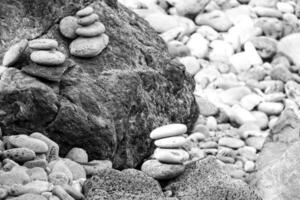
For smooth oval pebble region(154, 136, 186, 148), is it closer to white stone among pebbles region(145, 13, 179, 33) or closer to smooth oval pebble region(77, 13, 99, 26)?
smooth oval pebble region(77, 13, 99, 26)

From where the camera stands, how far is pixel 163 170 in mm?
5062

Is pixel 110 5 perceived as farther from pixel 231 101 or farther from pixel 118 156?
pixel 231 101

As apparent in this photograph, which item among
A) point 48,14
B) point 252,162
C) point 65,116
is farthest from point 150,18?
point 65,116

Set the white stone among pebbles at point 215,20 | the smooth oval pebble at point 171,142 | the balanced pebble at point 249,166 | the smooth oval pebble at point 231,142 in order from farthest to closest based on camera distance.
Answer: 1. the white stone among pebbles at point 215,20
2. the smooth oval pebble at point 231,142
3. the balanced pebble at point 249,166
4. the smooth oval pebble at point 171,142

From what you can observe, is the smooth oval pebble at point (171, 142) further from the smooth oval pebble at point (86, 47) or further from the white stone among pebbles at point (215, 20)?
the white stone among pebbles at point (215, 20)

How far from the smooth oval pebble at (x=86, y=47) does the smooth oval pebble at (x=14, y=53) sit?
0.49 meters

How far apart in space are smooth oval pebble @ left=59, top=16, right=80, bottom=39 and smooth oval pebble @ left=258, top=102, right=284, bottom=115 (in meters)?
3.36

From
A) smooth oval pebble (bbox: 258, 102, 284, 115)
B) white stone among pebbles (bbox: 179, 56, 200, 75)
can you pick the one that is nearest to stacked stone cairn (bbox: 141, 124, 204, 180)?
smooth oval pebble (bbox: 258, 102, 284, 115)

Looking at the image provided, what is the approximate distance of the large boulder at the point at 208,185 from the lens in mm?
4797

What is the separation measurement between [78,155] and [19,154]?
2.44 ft

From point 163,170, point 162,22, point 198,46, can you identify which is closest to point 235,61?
point 198,46

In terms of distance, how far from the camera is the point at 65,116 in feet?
17.7

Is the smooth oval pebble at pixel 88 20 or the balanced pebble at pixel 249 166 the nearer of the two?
the smooth oval pebble at pixel 88 20

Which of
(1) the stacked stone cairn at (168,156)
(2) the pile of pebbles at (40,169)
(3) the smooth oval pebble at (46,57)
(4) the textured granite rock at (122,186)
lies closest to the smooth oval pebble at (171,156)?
(1) the stacked stone cairn at (168,156)
